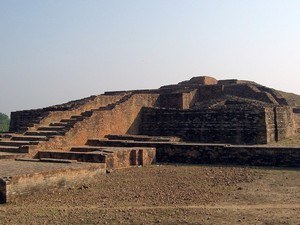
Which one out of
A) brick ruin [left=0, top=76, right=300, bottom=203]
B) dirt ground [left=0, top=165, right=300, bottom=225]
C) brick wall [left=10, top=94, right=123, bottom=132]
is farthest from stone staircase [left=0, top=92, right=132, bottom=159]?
dirt ground [left=0, top=165, right=300, bottom=225]

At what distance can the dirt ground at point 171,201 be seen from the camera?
19.2ft

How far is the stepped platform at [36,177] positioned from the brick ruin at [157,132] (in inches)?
56.1

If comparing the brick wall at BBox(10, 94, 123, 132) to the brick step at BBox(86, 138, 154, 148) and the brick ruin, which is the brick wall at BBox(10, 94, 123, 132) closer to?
the brick ruin

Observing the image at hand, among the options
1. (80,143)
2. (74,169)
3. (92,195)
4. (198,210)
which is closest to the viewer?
(198,210)

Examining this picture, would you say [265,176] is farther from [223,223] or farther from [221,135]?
[221,135]

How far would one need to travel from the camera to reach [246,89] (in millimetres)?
23531

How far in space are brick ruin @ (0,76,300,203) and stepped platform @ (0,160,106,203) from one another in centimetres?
143

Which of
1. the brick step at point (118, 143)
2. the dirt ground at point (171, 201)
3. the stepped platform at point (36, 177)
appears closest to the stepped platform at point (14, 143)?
the brick step at point (118, 143)

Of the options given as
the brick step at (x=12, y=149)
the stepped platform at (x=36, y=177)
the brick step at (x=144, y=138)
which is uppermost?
the brick step at (x=144, y=138)

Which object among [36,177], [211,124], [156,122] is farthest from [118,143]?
[36,177]

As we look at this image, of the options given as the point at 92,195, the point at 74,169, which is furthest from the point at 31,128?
the point at 92,195

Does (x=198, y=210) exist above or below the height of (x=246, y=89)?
below

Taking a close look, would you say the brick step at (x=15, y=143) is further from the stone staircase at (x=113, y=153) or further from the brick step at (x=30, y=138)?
the stone staircase at (x=113, y=153)

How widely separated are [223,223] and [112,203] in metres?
2.17
